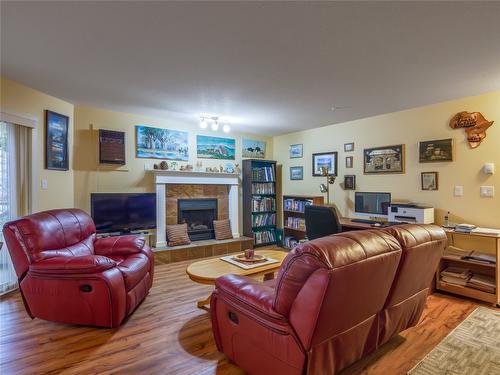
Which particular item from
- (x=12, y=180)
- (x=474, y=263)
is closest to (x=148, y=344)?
(x=12, y=180)

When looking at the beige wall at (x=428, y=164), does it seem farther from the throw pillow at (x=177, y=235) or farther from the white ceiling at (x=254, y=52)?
the throw pillow at (x=177, y=235)

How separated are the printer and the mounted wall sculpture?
0.92 meters

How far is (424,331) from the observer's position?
236cm

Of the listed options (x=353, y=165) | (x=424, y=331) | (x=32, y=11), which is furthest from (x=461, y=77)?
(x=32, y=11)

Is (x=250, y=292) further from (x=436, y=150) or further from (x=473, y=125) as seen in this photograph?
(x=473, y=125)

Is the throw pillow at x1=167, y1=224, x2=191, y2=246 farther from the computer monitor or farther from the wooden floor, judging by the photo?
the computer monitor

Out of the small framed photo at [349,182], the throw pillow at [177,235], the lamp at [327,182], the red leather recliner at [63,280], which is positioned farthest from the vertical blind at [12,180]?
the small framed photo at [349,182]

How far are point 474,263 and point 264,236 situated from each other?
333cm

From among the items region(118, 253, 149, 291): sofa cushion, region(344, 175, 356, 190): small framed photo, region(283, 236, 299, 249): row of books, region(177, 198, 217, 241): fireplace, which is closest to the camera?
region(118, 253, 149, 291): sofa cushion

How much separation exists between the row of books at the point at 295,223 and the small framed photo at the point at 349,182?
1007 mm

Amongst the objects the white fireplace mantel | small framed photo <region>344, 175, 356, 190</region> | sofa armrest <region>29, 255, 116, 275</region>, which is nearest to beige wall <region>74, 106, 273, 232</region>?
the white fireplace mantel

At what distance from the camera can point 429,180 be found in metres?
3.67

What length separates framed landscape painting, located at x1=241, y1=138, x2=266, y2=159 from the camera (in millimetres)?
5641

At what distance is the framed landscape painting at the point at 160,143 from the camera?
14.5 ft
